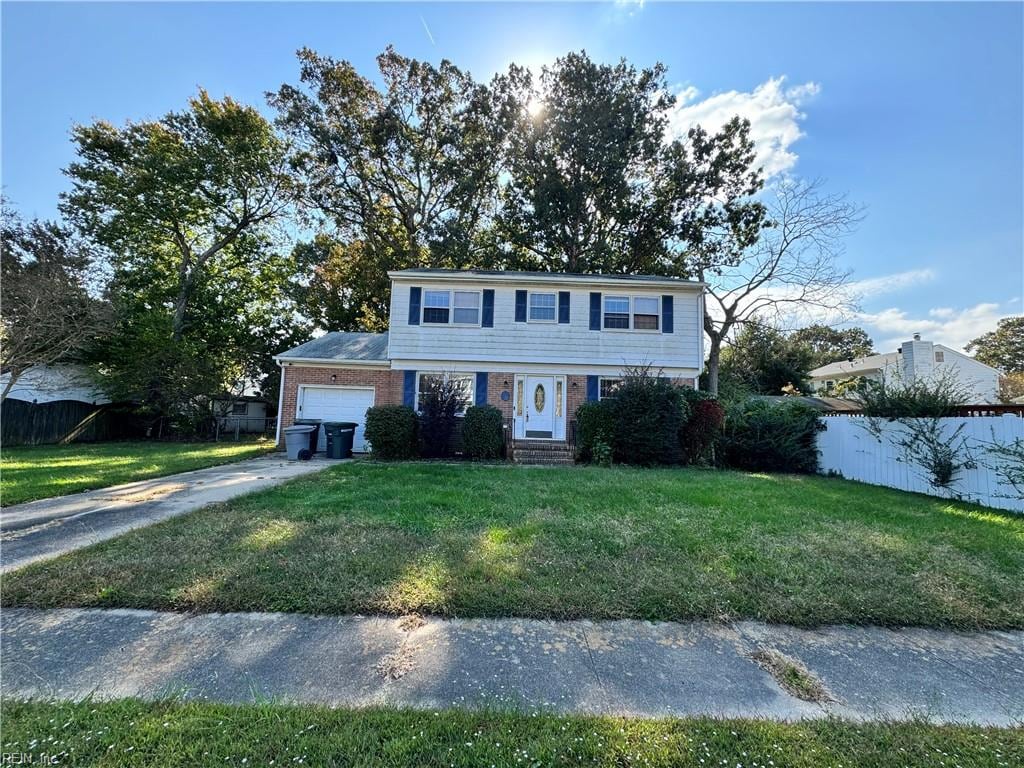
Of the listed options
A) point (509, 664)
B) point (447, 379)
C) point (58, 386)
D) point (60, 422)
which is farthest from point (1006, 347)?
point (58, 386)

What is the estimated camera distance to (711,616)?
3.08 metres

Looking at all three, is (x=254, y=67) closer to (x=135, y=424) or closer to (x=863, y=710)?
(x=863, y=710)

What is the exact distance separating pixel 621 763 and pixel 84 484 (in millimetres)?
9260

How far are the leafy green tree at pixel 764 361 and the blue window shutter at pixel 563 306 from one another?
9.05 meters

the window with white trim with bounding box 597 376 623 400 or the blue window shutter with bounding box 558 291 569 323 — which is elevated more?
the blue window shutter with bounding box 558 291 569 323

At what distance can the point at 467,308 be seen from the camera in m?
13.6

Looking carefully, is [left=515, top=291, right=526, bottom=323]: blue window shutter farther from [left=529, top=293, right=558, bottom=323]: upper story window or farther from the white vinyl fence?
the white vinyl fence

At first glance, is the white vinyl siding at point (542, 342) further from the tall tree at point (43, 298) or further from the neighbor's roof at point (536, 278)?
the tall tree at point (43, 298)

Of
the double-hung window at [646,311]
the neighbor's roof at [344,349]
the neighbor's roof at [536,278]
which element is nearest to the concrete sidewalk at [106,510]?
the neighbor's roof at [344,349]

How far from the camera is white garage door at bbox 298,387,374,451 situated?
13719 mm

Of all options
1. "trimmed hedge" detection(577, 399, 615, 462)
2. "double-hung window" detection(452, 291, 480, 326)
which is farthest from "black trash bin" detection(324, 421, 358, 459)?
"trimmed hedge" detection(577, 399, 615, 462)

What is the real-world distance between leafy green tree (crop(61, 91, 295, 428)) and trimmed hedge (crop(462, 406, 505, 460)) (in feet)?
38.0

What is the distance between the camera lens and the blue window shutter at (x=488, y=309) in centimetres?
1353

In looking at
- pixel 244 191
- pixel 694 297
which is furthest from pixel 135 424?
pixel 694 297
